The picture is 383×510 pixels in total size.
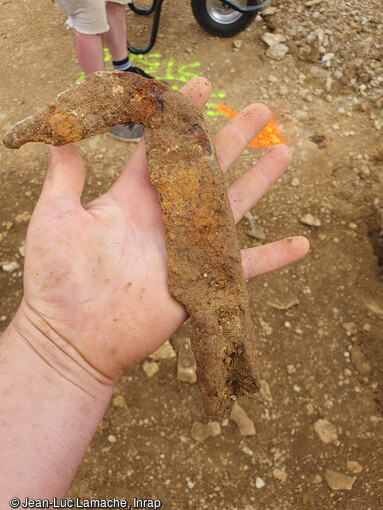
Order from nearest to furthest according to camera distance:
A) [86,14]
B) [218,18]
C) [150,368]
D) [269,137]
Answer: [150,368] → [86,14] → [269,137] → [218,18]

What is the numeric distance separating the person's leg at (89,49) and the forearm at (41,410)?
221 centimetres

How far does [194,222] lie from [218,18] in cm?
328

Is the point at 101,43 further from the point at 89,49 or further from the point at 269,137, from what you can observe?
the point at 269,137

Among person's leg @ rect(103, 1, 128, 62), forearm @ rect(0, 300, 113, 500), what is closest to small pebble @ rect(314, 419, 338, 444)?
forearm @ rect(0, 300, 113, 500)

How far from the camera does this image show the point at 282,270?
302 centimetres

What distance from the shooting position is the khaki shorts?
2965 millimetres

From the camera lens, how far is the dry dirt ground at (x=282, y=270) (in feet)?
7.77

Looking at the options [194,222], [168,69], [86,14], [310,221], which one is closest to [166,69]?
[168,69]

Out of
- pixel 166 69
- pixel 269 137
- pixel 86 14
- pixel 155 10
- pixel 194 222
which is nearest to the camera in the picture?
pixel 194 222

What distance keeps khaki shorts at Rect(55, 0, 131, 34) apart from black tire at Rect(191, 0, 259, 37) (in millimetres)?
1604

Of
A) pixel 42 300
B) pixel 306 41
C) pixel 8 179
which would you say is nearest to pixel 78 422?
pixel 42 300

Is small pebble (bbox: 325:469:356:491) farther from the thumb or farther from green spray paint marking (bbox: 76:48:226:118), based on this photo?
green spray paint marking (bbox: 76:48:226:118)

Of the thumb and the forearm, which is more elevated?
the thumb

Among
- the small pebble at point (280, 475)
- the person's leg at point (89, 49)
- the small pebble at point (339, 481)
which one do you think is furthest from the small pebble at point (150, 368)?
the person's leg at point (89, 49)
